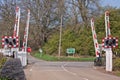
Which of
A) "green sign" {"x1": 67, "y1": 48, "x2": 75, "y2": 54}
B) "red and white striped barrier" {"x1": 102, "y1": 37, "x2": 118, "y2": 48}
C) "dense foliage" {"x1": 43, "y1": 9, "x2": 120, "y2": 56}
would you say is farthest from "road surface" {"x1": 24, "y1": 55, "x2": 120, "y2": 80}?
"dense foliage" {"x1": 43, "y1": 9, "x2": 120, "y2": 56}

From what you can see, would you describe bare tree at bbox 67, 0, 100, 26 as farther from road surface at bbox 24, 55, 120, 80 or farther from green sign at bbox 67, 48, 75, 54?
road surface at bbox 24, 55, 120, 80

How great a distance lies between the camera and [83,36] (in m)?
75.8

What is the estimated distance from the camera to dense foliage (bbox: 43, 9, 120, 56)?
239ft

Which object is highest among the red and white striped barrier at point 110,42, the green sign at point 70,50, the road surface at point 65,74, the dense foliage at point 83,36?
the dense foliage at point 83,36

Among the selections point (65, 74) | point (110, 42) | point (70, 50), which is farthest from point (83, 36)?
point (65, 74)

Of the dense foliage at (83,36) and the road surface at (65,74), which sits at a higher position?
the dense foliage at (83,36)

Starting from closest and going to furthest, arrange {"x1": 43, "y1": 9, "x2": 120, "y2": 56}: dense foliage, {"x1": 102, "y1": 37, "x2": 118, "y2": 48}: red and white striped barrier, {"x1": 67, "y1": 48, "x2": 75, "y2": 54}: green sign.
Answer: {"x1": 102, "y1": 37, "x2": 118, "y2": 48}: red and white striped barrier
{"x1": 67, "y1": 48, "x2": 75, "y2": 54}: green sign
{"x1": 43, "y1": 9, "x2": 120, "y2": 56}: dense foliage

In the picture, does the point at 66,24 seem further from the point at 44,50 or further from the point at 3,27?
the point at 3,27

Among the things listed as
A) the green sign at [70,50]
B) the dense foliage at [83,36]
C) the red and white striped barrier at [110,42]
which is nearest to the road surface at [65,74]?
the red and white striped barrier at [110,42]

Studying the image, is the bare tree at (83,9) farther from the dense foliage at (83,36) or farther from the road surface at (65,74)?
the road surface at (65,74)

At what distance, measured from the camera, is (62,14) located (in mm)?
83312

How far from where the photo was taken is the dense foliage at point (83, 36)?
7293 centimetres

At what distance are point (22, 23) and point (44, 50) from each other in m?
8.30

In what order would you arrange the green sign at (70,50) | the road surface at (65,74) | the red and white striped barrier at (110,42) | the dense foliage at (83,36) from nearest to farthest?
the road surface at (65,74) → the red and white striped barrier at (110,42) → the green sign at (70,50) → the dense foliage at (83,36)
